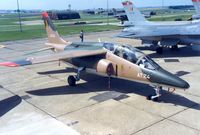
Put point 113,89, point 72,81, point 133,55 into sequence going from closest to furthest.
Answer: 1. point 133,55
2. point 113,89
3. point 72,81

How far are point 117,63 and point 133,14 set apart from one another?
16531 mm

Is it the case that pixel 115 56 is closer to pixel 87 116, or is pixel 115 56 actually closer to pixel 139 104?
pixel 139 104

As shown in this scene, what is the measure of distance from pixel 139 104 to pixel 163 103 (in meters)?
1.06

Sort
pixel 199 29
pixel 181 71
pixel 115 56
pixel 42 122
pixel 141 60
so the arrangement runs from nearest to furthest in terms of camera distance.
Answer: pixel 42 122 → pixel 141 60 → pixel 115 56 → pixel 181 71 → pixel 199 29

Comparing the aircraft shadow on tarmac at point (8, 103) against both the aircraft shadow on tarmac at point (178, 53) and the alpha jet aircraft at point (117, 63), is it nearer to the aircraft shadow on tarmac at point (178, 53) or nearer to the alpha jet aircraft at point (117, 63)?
the alpha jet aircraft at point (117, 63)

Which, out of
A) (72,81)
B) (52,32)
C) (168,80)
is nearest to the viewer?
(168,80)

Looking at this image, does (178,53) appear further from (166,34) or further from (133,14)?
(133,14)

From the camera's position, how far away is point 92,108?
11.3 meters

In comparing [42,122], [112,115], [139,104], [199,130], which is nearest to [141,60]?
[139,104]

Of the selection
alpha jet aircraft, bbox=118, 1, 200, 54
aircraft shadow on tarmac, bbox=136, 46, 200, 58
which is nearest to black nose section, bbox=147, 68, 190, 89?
aircraft shadow on tarmac, bbox=136, 46, 200, 58

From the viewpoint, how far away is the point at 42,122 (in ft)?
32.7

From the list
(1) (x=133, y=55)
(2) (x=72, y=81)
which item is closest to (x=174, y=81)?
(1) (x=133, y=55)

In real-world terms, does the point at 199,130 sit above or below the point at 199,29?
below

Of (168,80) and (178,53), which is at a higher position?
(168,80)
